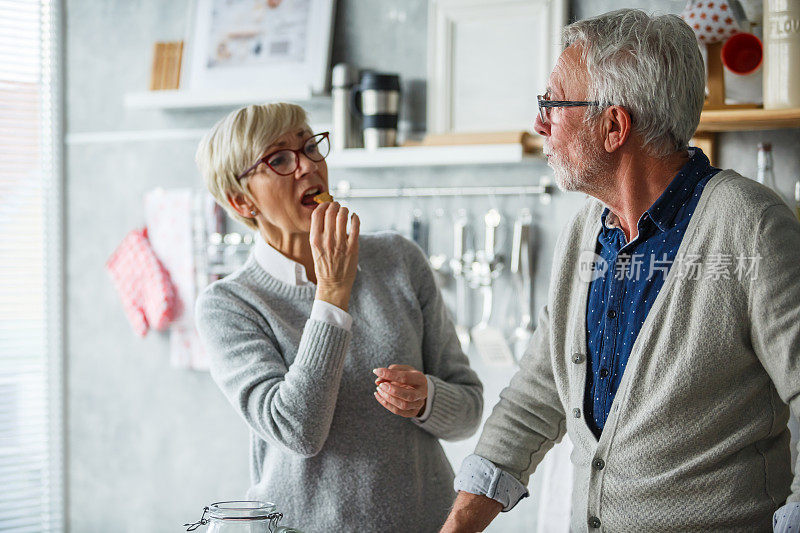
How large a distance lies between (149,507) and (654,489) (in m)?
2.55

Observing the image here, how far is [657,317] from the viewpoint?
50.4 inches

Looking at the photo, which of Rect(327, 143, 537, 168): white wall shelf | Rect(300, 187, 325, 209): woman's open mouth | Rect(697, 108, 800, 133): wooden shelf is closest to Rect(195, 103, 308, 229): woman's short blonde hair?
Rect(300, 187, 325, 209): woman's open mouth

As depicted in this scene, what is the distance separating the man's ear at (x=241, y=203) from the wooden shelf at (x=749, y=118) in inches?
44.7

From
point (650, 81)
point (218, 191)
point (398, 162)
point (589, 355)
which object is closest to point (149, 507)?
point (398, 162)

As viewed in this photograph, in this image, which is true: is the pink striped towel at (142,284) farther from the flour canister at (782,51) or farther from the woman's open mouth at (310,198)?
the flour canister at (782,51)

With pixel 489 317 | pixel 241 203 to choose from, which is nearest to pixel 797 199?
pixel 489 317

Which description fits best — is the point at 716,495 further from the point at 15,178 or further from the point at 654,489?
the point at 15,178

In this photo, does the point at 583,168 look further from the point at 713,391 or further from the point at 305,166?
the point at 305,166

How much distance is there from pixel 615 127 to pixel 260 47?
193 centimetres

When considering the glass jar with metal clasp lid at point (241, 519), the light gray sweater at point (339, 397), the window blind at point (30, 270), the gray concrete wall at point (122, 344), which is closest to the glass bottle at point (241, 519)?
the glass jar with metal clasp lid at point (241, 519)

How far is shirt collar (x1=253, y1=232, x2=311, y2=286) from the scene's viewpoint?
5.50 ft

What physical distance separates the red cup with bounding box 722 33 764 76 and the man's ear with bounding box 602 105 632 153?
98cm

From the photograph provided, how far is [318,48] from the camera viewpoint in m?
2.90

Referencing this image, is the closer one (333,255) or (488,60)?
(333,255)
